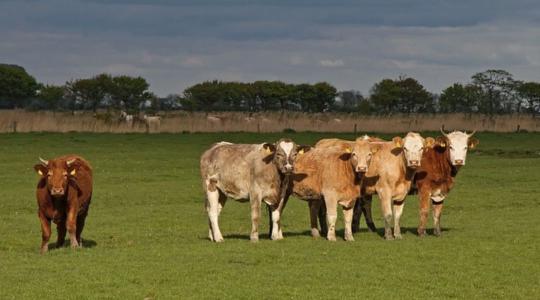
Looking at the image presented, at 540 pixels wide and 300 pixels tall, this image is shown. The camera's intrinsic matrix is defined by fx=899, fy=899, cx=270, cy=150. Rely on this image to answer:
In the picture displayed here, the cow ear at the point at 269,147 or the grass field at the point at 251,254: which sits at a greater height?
the cow ear at the point at 269,147

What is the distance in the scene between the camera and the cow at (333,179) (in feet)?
55.6

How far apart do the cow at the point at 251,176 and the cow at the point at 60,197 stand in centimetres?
249

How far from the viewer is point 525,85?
104 meters

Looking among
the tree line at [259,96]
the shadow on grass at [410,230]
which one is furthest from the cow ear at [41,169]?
the tree line at [259,96]

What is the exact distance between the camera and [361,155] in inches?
665

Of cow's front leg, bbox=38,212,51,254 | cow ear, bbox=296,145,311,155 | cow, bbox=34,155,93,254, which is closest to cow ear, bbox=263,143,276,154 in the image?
cow ear, bbox=296,145,311,155

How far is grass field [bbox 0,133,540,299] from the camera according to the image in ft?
40.4

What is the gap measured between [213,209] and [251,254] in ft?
7.68

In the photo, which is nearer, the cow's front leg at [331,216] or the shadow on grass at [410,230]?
the cow's front leg at [331,216]

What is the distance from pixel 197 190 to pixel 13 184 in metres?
6.19

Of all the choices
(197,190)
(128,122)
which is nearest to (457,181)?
(197,190)

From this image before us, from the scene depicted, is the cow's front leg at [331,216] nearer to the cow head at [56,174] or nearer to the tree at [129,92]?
the cow head at [56,174]

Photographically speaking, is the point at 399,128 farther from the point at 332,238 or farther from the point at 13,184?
the point at 332,238

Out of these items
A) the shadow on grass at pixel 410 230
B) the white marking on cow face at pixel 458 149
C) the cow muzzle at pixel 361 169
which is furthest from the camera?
the shadow on grass at pixel 410 230
